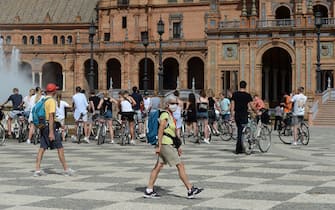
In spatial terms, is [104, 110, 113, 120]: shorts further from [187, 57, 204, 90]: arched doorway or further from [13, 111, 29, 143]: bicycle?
[187, 57, 204, 90]: arched doorway

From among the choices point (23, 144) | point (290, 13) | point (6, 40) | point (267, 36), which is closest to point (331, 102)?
point (267, 36)

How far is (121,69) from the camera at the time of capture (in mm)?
77062

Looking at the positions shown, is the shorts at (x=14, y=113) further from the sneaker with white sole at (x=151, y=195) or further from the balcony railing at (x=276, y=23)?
the balcony railing at (x=276, y=23)

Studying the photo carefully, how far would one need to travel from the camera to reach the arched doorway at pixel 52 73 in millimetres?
86381

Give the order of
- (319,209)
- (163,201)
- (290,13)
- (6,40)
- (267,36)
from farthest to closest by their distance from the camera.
A: (6,40), (290,13), (267,36), (163,201), (319,209)

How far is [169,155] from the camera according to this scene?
1177cm

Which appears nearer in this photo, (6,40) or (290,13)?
(290,13)

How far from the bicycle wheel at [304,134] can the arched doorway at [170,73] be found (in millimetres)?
54451

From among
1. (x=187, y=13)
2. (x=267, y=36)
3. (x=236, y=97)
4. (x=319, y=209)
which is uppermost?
(x=187, y=13)

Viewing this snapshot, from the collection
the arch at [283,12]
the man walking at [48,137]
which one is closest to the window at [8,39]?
the arch at [283,12]

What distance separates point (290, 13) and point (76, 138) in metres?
40.9

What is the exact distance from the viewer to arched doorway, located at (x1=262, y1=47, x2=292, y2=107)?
60.5 metres

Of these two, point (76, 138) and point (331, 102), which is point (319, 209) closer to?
point (76, 138)

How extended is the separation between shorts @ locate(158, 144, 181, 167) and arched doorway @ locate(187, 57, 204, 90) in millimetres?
65482
